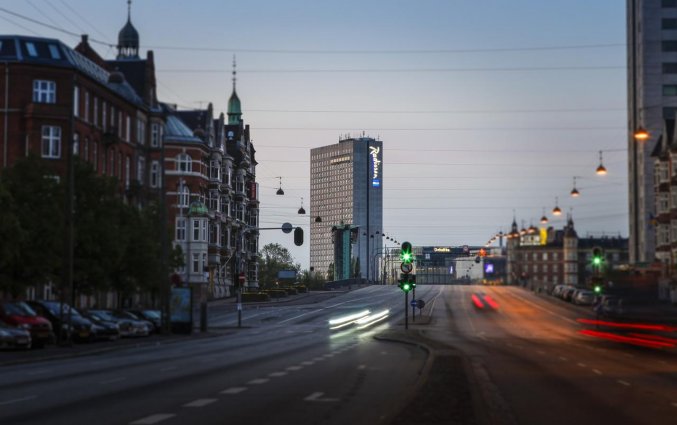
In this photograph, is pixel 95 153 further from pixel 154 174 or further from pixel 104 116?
pixel 154 174

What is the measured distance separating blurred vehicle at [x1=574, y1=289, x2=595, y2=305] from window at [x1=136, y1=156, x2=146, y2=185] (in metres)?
45.7

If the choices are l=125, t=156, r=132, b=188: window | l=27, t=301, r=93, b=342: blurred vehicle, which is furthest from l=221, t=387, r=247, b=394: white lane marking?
l=125, t=156, r=132, b=188: window

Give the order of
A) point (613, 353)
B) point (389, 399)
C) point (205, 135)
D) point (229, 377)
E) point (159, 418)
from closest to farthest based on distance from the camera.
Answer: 1. point (159, 418)
2. point (389, 399)
3. point (229, 377)
4. point (613, 353)
5. point (205, 135)

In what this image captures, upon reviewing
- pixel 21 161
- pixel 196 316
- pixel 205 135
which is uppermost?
pixel 205 135

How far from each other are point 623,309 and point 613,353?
14.6 metres

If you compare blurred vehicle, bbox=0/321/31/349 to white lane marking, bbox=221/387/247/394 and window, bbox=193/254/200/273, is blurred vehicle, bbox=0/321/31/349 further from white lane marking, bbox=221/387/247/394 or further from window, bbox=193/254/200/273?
window, bbox=193/254/200/273

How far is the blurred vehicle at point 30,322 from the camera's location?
4272 centimetres

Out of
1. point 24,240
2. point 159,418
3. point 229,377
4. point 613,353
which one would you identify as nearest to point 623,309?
point 613,353

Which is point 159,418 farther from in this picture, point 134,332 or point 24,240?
point 134,332

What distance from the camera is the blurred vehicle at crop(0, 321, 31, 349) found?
3994 cm

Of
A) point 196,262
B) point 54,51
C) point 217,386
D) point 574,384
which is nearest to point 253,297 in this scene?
point 196,262

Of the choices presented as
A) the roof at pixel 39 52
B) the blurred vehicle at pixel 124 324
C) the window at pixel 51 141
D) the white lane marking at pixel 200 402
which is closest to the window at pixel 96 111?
the roof at pixel 39 52

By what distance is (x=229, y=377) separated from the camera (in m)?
26.5

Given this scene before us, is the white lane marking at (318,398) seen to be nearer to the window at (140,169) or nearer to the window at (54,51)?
the window at (54,51)
